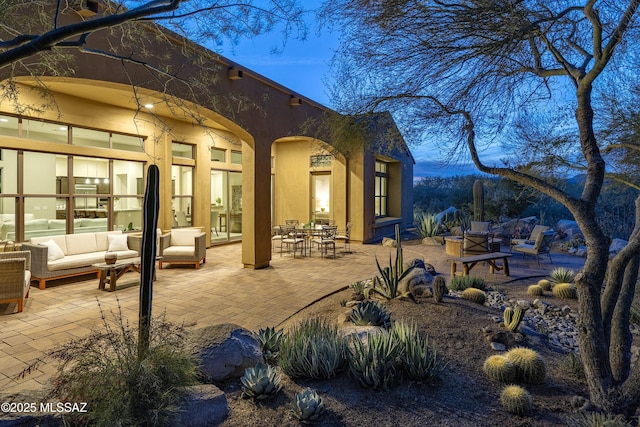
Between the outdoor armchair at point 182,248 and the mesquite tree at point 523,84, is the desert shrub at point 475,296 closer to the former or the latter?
the mesquite tree at point 523,84

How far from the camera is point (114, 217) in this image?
8.57 m

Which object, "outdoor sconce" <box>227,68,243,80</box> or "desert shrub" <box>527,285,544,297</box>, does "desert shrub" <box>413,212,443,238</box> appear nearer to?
"desert shrub" <box>527,285,544,297</box>

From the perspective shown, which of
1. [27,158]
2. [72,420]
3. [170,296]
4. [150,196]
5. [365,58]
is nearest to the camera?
[72,420]

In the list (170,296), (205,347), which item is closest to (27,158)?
(170,296)

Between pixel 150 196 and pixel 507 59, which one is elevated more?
pixel 507 59

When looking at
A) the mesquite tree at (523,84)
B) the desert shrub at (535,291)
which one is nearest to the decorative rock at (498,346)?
the mesquite tree at (523,84)

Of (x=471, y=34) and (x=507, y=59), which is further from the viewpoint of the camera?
(x=507, y=59)

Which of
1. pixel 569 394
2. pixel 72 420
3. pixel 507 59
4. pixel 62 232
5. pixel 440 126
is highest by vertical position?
pixel 507 59

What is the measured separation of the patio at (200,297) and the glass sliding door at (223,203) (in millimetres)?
2378

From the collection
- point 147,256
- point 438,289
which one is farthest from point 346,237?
point 147,256

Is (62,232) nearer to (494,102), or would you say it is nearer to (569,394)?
(494,102)

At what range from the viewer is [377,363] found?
275cm

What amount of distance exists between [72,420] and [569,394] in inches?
142

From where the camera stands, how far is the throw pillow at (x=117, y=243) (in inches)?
294
